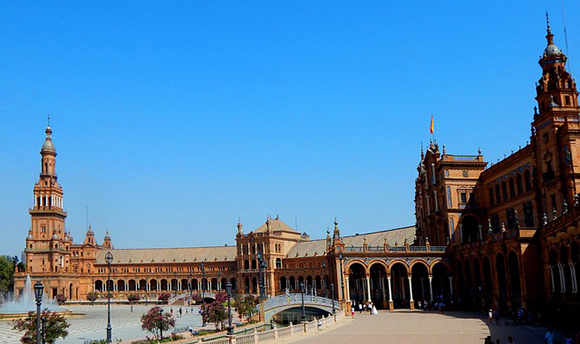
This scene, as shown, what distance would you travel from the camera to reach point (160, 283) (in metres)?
142

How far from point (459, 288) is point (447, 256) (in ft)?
13.5

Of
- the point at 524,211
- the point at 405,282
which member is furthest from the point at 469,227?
the point at 524,211

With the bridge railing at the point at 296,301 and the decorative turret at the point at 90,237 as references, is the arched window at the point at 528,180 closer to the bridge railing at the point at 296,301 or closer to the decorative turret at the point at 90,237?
the bridge railing at the point at 296,301

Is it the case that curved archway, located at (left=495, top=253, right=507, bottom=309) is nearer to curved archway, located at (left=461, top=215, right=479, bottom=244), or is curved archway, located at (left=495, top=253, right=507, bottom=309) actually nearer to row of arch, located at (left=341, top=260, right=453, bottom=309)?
row of arch, located at (left=341, top=260, right=453, bottom=309)

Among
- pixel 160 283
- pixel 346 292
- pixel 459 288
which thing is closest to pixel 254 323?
pixel 346 292

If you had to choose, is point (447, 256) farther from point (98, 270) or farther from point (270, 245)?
point (98, 270)

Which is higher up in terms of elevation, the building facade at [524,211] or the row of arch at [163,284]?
the building facade at [524,211]

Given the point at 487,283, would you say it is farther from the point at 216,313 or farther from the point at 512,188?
the point at 216,313

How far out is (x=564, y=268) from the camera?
43812mm

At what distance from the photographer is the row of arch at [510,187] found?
Result: 198 ft

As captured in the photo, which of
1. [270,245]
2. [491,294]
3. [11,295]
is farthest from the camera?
[11,295]

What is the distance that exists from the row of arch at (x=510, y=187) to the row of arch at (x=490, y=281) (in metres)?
8.15

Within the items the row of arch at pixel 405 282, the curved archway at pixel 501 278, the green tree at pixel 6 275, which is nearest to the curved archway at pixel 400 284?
the row of arch at pixel 405 282

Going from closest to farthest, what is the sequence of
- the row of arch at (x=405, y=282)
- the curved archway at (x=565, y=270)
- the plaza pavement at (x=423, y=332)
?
the plaza pavement at (x=423, y=332) → the curved archway at (x=565, y=270) → the row of arch at (x=405, y=282)
